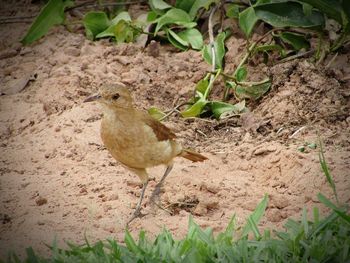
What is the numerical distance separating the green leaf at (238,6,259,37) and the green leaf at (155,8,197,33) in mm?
641

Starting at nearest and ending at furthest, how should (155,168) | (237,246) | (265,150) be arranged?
(237,246) < (265,150) < (155,168)

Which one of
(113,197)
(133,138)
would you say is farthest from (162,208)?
(133,138)

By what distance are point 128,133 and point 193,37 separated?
254 centimetres

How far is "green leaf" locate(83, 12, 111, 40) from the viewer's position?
8195mm

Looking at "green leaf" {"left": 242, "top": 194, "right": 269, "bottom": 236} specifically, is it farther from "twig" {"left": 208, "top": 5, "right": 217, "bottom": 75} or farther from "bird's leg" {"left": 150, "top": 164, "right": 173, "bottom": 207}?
"twig" {"left": 208, "top": 5, "right": 217, "bottom": 75}

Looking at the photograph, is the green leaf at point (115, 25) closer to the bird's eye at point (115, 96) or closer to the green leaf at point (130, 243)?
the bird's eye at point (115, 96)

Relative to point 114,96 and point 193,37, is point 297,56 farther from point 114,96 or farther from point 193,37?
point 114,96

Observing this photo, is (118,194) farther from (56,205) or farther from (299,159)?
(299,159)

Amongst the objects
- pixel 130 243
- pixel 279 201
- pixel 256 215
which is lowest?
pixel 279 201

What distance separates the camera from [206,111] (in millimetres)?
7273

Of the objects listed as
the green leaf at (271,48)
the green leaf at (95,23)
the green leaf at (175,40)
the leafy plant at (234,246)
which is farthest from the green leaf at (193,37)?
the leafy plant at (234,246)

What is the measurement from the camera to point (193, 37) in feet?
26.1

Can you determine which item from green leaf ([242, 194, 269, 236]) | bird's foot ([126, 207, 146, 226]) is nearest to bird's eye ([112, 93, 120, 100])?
bird's foot ([126, 207, 146, 226])

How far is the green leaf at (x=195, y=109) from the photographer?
7090 millimetres
